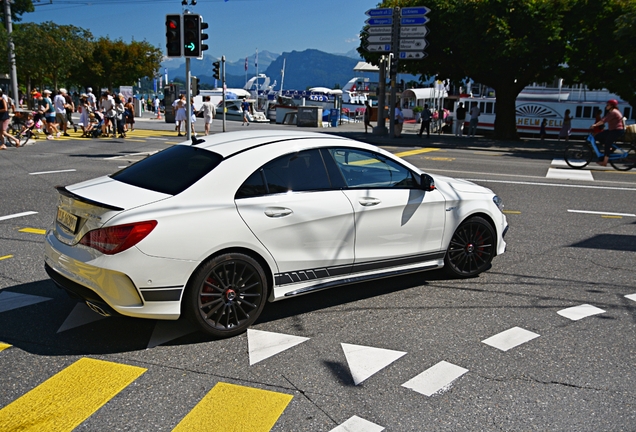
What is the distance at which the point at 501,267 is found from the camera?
22.1 feet

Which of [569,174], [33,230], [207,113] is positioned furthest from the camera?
[207,113]

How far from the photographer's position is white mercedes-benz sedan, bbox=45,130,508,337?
4.25m

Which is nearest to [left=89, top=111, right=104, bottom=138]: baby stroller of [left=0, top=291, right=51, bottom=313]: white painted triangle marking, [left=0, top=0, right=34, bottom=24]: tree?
[left=0, top=291, right=51, bottom=313]: white painted triangle marking

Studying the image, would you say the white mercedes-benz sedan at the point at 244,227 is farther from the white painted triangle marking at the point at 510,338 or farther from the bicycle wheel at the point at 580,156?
the bicycle wheel at the point at 580,156

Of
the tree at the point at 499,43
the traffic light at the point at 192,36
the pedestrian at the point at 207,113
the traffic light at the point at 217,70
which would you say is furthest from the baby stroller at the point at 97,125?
the tree at the point at 499,43

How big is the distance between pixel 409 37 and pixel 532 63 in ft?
19.1

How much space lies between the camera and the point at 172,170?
499cm

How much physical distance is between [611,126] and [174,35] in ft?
38.4

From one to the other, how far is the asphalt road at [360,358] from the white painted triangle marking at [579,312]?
3 centimetres

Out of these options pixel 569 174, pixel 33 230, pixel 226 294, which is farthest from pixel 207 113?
pixel 226 294

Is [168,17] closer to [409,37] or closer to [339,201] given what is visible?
[339,201]

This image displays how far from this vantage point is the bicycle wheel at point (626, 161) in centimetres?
1722

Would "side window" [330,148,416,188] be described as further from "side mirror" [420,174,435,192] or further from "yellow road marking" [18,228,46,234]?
"yellow road marking" [18,228,46,234]

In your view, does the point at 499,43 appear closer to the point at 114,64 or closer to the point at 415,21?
the point at 415,21
